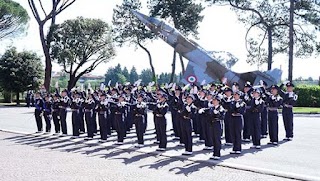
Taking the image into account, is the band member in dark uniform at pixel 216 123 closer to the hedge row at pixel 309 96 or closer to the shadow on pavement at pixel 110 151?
the shadow on pavement at pixel 110 151

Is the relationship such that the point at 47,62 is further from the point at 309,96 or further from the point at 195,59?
the point at 309,96

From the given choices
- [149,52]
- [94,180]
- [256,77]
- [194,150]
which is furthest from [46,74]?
[94,180]

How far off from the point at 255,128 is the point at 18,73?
3245 cm

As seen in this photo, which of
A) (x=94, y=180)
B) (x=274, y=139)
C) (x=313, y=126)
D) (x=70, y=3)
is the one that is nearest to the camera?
(x=94, y=180)

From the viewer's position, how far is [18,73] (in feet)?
128

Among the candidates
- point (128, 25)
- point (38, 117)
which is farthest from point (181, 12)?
point (38, 117)

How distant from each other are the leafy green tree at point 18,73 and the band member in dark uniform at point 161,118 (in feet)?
101

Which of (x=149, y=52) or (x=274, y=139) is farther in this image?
(x=149, y=52)

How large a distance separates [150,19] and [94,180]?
1756 centimetres

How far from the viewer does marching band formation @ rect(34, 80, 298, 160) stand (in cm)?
1001

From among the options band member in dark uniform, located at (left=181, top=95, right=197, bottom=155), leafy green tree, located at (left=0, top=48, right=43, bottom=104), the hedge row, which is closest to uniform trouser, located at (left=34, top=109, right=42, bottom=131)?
band member in dark uniform, located at (left=181, top=95, right=197, bottom=155)

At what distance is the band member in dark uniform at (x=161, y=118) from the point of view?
1051cm

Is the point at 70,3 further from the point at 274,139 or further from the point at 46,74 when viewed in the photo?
the point at 274,139

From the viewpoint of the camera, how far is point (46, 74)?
37156 mm
